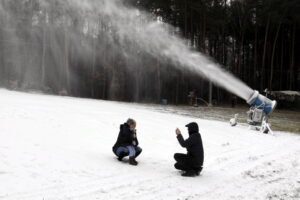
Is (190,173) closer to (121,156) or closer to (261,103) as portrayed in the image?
(121,156)

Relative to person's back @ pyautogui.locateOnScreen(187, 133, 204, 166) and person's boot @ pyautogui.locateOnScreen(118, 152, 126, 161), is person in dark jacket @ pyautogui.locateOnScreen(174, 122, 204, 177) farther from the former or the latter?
person's boot @ pyautogui.locateOnScreen(118, 152, 126, 161)

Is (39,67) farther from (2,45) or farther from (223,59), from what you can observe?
(223,59)

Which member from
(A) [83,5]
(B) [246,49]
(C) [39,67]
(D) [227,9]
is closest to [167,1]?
(A) [83,5]

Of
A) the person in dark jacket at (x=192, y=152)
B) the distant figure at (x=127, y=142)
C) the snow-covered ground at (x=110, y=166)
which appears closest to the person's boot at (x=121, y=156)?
the distant figure at (x=127, y=142)

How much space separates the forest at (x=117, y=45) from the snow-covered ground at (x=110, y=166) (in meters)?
22.6

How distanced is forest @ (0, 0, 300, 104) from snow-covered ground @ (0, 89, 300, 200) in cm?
2259

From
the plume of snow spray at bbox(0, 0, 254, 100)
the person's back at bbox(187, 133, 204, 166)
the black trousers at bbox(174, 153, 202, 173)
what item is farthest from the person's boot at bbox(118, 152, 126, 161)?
the plume of snow spray at bbox(0, 0, 254, 100)

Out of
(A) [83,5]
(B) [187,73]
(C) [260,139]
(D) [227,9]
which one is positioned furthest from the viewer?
(D) [227,9]

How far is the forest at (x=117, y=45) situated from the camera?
3869 cm

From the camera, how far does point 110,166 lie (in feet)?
28.4

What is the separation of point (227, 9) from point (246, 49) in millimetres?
10282

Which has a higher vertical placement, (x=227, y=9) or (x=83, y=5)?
(x=227, y=9)

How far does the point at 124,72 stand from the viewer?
47.2m

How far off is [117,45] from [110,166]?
37.6 meters
